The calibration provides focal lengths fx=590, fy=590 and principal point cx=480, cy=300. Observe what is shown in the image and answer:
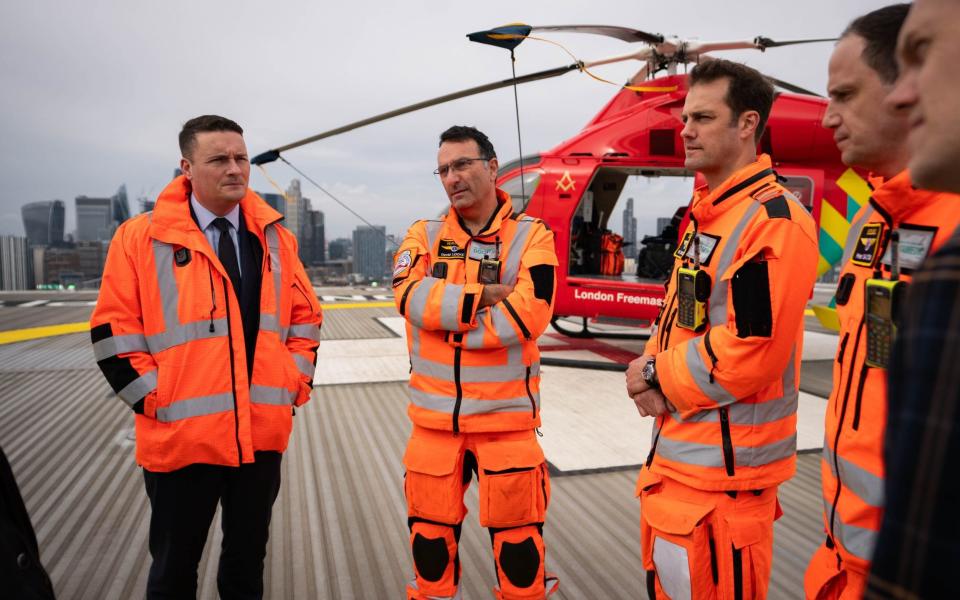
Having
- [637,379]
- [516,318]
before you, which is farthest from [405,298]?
[637,379]

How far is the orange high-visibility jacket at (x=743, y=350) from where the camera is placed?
1.54 m

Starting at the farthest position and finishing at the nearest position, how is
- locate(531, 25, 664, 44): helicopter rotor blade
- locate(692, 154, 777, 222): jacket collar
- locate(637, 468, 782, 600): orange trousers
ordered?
1. locate(531, 25, 664, 44): helicopter rotor blade
2. locate(692, 154, 777, 222): jacket collar
3. locate(637, 468, 782, 600): orange trousers

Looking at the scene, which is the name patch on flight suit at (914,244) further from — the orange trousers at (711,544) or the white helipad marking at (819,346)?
the white helipad marking at (819,346)

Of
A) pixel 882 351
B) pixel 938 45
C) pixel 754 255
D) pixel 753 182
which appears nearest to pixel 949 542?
pixel 938 45

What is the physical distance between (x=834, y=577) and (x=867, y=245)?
2.55 ft

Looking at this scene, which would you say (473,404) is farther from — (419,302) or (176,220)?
(176,220)

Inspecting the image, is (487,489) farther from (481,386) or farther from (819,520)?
(819,520)

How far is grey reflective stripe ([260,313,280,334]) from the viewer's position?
2.05 meters

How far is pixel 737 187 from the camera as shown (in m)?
1.68

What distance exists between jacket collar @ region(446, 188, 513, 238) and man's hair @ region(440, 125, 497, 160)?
16 cm

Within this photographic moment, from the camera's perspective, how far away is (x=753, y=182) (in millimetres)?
1676

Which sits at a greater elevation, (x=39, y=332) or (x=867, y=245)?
(x=867, y=245)

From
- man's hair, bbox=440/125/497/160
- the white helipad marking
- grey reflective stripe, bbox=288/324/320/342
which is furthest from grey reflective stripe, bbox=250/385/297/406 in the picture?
the white helipad marking

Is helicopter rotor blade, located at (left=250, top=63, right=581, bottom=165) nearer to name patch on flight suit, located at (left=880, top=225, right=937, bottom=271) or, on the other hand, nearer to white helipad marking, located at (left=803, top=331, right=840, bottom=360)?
name patch on flight suit, located at (left=880, top=225, right=937, bottom=271)
